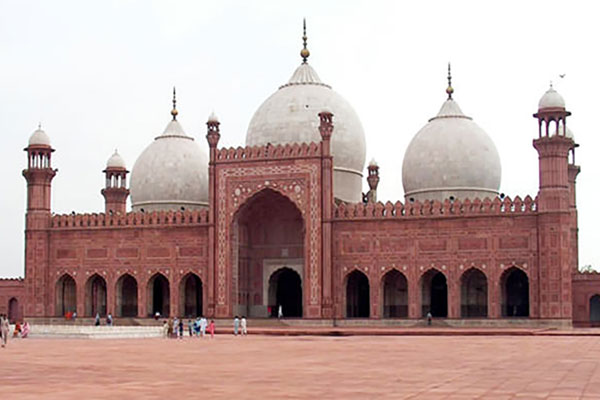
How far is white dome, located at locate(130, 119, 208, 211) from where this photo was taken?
31609 millimetres

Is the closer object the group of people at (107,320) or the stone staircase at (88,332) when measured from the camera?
the stone staircase at (88,332)

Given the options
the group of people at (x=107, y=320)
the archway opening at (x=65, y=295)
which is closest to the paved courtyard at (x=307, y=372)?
the group of people at (x=107, y=320)

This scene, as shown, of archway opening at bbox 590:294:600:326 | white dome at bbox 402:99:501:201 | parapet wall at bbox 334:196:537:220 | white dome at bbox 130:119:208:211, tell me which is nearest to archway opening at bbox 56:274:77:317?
white dome at bbox 130:119:208:211

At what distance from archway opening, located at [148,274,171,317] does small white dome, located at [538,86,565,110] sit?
11.8 metres

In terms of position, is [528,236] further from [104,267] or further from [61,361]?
[61,361]

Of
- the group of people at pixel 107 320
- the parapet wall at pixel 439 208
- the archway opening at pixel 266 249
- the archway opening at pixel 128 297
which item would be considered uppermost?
the parapet wall at pixel 439 208

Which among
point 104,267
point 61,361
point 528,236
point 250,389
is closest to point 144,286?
point 104,267

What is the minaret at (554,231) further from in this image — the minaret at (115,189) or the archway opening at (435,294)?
the minaret at (115,189)

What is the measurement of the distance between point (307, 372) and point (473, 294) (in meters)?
16.6

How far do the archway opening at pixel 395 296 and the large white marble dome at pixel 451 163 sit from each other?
2972 mm

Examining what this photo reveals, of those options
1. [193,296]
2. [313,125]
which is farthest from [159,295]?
[313,125]

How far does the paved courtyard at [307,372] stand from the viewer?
8.02m

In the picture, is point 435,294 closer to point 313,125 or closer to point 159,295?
point 313,125

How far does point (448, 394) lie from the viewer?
25.7 ft
